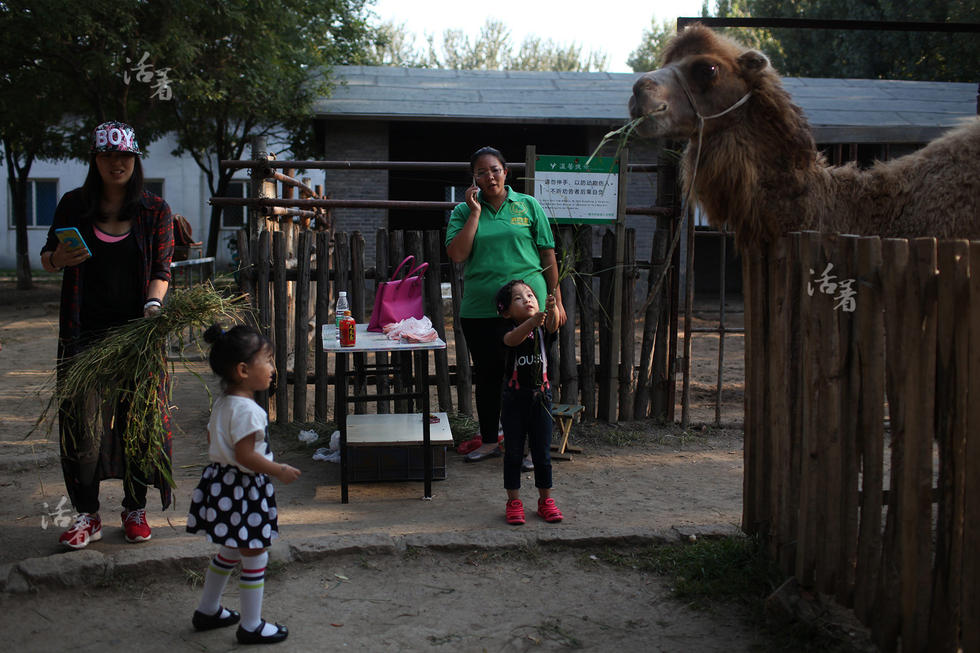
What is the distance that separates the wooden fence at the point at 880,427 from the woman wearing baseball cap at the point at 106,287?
2858 mm

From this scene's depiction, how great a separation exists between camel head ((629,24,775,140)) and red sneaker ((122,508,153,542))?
10.3 feet

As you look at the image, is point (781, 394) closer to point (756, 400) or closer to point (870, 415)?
point (756, 400)

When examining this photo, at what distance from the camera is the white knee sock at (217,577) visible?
332cm

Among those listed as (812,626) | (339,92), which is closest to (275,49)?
(339,92)

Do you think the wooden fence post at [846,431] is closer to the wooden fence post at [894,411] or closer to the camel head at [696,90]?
the wooden fence post at [894,411]

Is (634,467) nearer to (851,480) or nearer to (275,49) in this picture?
(851,480)

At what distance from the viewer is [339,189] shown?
15844 mm

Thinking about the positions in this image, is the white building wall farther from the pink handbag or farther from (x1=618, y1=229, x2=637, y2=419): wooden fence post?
the pink handbag

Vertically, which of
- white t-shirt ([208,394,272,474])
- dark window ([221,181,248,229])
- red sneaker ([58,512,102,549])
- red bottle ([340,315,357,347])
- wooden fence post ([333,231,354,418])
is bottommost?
red sneaker ([58,512,102,549])

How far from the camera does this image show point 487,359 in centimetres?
539

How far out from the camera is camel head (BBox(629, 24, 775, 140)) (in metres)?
4.23

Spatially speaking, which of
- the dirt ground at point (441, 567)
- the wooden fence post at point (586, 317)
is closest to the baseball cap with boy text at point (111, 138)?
the dirt ground at point (441, 567)

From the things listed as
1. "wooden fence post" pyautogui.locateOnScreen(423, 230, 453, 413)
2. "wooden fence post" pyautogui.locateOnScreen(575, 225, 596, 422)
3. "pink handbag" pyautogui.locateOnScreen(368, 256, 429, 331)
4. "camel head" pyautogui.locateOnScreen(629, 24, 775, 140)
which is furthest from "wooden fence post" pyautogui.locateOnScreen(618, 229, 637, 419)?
"camel head" pyautogui.locateOnScreen(629, 24, 775, 140)

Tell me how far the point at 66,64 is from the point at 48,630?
14.0 meters
